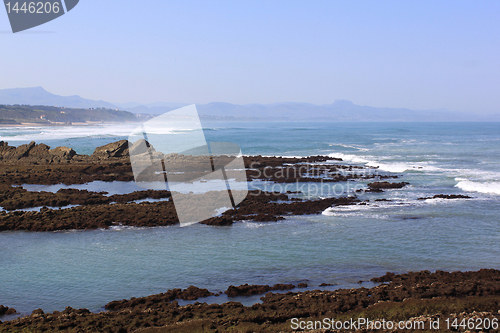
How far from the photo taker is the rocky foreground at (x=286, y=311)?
7176 millimetres

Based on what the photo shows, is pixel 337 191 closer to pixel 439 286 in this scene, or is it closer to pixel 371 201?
pixel 371 201

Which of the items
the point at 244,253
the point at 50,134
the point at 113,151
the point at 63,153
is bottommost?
the point at 244,253

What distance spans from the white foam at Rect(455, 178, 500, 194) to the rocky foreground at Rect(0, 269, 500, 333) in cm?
1537

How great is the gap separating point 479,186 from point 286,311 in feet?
68.1

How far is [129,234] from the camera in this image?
14.6m

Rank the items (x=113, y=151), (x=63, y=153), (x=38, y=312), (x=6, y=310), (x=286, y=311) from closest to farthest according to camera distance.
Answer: (x=286, y=311), (x=38, y=312), (x=6, y=310), (x=63, y=153), (x=113, y=151)

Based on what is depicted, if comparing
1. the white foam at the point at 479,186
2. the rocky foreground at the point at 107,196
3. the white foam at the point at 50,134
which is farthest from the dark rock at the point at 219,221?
the white foam at the point at 50,134

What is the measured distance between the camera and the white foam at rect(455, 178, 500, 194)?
874 inches

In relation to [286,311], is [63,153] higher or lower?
higher

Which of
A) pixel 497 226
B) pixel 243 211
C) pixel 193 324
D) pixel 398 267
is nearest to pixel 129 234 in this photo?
pixel 243 211

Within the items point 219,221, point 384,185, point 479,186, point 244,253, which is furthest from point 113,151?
point 479,186

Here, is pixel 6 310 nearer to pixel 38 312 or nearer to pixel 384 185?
pixel 38 312

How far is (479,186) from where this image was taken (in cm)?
2319

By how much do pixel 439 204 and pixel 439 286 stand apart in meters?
11.4
